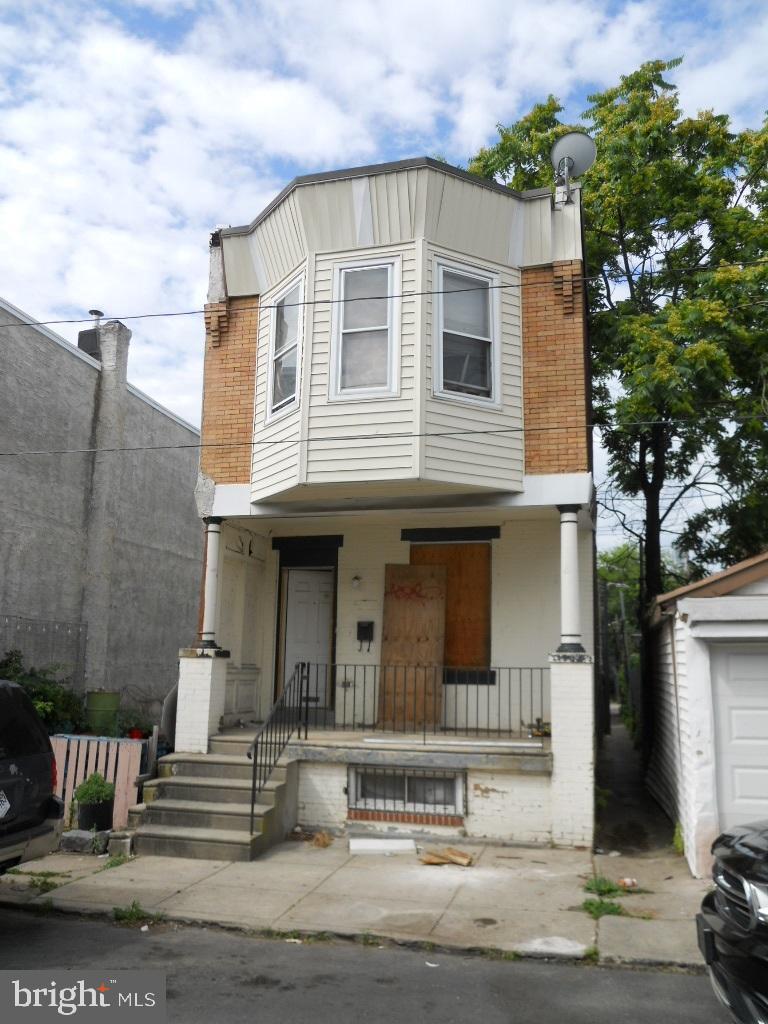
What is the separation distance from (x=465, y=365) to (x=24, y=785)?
21.8 ft

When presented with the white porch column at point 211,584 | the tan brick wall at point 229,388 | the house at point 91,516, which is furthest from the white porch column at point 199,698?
the house at point 91,516

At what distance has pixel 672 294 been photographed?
1446cm

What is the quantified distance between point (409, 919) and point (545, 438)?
571 centimetres

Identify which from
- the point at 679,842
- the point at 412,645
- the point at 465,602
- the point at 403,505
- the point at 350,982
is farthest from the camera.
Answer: the point at 465,602

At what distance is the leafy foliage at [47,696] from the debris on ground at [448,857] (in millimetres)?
6273

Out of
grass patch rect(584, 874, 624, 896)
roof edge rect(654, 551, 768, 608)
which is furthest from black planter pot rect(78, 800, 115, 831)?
roof edge rect(654, 551, 768, 608)

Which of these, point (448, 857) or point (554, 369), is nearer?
point (448, 857)

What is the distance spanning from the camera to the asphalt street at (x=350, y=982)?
4.77 meters

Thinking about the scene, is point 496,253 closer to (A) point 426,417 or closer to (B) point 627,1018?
(A) point 426,417

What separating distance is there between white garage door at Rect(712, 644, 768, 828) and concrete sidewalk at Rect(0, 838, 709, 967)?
842mm

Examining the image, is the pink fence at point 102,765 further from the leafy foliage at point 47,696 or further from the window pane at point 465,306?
the window pane at point 465,306

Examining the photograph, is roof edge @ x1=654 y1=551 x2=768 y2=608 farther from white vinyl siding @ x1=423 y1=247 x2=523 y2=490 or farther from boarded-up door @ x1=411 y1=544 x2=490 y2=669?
boarded-up door @ x1=411 y1=544 x2=490 y2=669

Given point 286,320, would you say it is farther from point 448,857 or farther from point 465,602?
point 448,857

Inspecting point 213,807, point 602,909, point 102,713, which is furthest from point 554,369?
point 102,713
